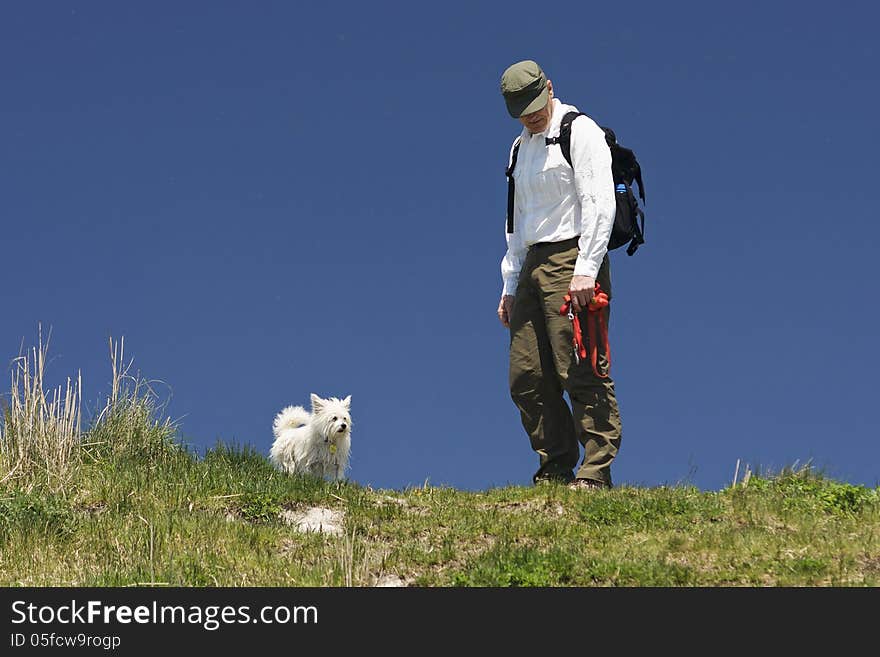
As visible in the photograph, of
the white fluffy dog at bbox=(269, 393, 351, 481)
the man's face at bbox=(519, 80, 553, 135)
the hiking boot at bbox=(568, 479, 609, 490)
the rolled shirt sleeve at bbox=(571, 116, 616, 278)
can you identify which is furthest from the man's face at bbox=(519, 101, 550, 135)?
the white fluffy dog at bbox=(269, 393, 351, 481)

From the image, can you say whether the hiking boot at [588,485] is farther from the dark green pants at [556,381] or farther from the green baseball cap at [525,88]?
the green baseball cap at [525,88]

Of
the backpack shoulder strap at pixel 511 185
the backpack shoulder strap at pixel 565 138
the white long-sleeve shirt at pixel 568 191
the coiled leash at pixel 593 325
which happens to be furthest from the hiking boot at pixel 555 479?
the backpack shoulder strap at pixel 565 138

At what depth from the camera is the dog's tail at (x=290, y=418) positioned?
16.5 meters

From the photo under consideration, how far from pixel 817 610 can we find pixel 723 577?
1257 millimetres

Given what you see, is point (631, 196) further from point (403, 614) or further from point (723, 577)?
point (403, 614)

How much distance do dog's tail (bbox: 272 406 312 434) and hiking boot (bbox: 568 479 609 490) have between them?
5.99m

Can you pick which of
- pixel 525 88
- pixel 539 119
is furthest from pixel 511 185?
pixel 525 88

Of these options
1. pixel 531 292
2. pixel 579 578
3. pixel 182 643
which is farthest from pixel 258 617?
pixel 531 292

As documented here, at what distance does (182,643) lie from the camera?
268 inches

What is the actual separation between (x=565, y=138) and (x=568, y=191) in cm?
55

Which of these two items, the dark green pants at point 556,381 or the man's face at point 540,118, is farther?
the man's face at point 540,118

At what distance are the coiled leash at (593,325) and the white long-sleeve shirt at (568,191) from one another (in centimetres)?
35

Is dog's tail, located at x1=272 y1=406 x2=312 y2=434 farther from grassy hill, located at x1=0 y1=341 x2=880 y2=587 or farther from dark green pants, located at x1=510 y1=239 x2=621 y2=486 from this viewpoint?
dark green pants, located at x1=510 y1=239 x2=621 y2=486

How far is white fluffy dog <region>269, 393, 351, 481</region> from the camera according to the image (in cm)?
1520
